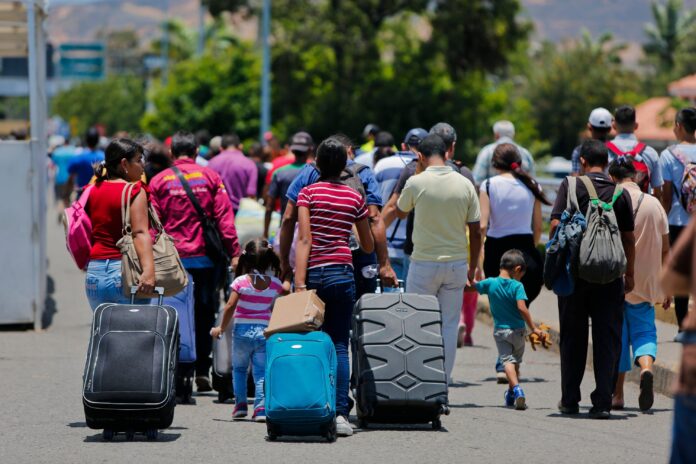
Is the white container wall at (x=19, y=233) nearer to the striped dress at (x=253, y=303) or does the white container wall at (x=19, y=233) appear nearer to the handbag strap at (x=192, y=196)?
the handbag strap at (x=192, y=196)

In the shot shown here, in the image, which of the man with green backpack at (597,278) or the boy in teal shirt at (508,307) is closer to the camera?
the man with green backpack at (597,278)

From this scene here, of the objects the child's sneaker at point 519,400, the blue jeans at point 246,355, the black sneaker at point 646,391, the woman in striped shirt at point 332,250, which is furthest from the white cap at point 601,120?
the blue jeans at point 246,355

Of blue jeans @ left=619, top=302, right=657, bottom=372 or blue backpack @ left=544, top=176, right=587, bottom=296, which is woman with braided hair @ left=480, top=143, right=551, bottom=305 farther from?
blue backpack @ left=544, top=176, right=587, bottom=296

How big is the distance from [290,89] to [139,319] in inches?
1424

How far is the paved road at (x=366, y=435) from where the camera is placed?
25.2 feet

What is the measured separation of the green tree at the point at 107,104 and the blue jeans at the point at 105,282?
285 ft

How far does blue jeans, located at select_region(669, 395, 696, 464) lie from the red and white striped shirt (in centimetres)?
408

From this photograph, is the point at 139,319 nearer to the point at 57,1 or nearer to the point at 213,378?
the point at 213,378

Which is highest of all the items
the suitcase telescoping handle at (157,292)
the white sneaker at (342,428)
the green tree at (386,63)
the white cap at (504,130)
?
the green tree at (386,63)

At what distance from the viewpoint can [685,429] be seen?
14.7ft

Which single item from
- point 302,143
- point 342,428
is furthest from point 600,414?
point 302,143

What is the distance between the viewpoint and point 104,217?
338 inches

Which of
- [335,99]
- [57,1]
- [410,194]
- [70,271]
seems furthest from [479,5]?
[410,194]

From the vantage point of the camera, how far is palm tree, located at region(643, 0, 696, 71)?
284 ft
